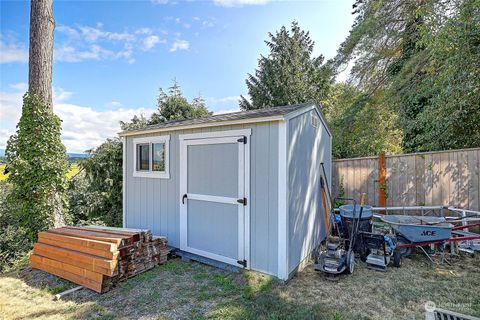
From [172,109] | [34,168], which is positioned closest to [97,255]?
[34,168]

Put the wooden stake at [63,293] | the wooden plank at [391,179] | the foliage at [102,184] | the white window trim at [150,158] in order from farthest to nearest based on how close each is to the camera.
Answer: the foliage at [102,184] < the wooden plank at [391,179] < the white window trim at [150,158] < the wooden stake at [63,293]

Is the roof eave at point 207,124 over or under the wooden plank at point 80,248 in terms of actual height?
over

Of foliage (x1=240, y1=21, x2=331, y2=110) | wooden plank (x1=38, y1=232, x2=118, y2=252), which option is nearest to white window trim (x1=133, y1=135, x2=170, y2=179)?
wooden plank (x1=38, y1=232, x2=118, y2=252)

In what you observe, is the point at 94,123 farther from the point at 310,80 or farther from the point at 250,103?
the point at 310,80

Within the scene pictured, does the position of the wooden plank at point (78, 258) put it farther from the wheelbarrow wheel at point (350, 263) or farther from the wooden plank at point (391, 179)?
the wooden plank at point (391, 179)

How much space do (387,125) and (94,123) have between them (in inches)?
484

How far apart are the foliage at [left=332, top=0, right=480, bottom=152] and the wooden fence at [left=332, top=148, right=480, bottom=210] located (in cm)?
93

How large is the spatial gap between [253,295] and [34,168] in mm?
5054

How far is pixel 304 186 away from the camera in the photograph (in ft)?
12.8

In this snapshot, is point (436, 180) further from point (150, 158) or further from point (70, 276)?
point (70, 276)

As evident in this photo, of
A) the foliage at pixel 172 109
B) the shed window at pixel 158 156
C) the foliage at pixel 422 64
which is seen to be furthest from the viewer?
the foliage at pixel 172 109

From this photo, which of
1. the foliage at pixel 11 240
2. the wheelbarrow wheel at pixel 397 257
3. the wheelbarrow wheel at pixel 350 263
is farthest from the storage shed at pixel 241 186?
the foliage at pixel 11 240

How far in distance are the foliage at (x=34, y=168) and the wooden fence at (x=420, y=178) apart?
6352mm

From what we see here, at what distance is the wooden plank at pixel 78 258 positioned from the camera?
323cm
